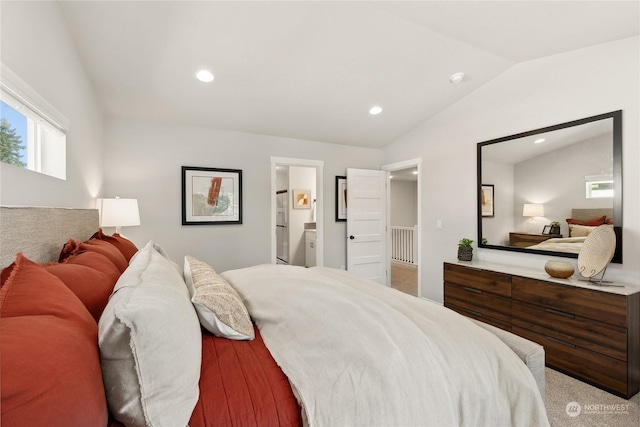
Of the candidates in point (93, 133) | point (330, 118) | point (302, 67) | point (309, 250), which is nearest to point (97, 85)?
point (93, 133)

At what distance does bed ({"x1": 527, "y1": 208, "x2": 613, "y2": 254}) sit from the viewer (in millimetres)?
2496

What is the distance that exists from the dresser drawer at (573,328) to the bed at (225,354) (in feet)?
4.28

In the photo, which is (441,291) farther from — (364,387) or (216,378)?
(216,378)

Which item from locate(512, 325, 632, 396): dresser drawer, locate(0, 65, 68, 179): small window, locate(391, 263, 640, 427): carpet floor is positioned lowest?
locate(391, 263, 640, 427): carpet floor

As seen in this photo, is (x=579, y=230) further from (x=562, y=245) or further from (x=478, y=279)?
(x=478, y=279)

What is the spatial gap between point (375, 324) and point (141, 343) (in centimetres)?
88

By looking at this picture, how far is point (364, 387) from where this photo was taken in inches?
40.8

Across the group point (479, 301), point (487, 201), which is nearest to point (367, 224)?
point (487, 201)

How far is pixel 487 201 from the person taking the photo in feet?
11.2

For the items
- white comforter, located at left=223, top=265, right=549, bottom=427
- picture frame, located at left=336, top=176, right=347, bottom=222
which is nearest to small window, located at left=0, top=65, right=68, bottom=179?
white comforter, located at left=223, top=265, right=549, bottom=427

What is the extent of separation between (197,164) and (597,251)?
4.26 meters

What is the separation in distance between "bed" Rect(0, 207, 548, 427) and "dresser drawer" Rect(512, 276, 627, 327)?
1.31 metres

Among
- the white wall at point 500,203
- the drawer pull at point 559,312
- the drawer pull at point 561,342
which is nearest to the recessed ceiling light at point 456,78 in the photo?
the white wall at point 500,203

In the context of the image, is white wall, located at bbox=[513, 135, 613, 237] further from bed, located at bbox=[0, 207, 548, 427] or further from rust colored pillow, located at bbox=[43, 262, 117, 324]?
rust colored pillow, located at bbox=[43, 262, 117, 324]
